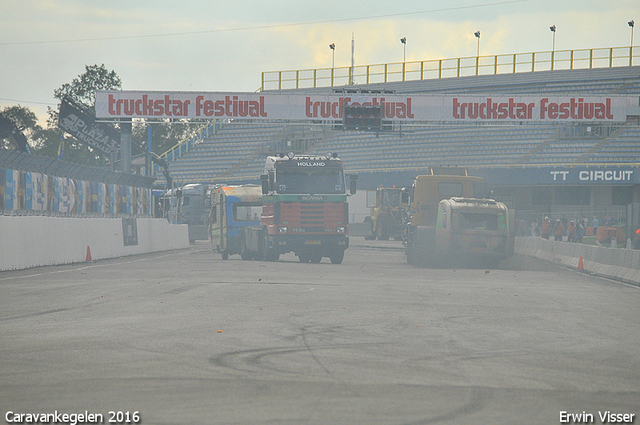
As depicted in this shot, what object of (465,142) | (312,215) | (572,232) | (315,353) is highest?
(465,142)

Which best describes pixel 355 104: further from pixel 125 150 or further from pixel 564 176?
pixel 564 176

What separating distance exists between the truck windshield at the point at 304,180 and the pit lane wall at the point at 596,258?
8148 mm

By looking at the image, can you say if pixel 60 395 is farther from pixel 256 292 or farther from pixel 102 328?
pixel 256 292

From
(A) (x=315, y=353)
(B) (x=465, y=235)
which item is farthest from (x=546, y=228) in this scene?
(A) (x=315, y=353)

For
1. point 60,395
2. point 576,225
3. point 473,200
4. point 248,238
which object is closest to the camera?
point 60,395

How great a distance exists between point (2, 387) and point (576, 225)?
3987 cm

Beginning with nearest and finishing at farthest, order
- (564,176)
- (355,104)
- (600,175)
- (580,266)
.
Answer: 1. (580,266)
2. (355,104)
3. (600,175)
4. (564,176)

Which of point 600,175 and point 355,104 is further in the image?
point 600,175

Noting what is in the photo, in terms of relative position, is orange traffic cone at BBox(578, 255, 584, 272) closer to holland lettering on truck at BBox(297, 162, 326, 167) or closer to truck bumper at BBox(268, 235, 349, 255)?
truck bumper at BBox(268, 235, 349, 255)

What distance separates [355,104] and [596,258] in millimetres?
17059

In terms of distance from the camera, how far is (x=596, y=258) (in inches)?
968

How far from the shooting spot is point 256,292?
583 inches

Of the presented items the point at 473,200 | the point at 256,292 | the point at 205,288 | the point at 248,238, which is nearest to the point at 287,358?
the point at 256,292

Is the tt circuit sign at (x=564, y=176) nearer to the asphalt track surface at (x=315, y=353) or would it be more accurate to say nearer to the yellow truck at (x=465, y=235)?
the yellow truck at (x=465, y=235)
